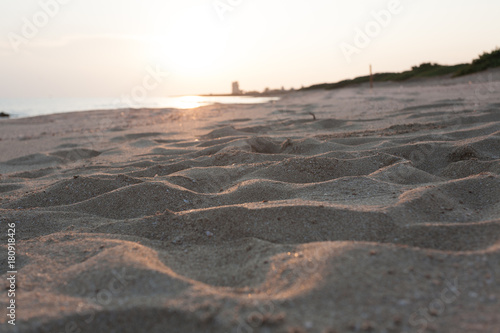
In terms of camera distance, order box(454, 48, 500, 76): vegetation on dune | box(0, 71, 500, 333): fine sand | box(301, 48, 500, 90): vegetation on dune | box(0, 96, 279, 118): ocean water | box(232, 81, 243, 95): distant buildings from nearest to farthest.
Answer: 1. box(0, 71, 500, 333): fine sand
2. box(454, 48, 500, 76): vegetation on dune
3. box(301, 48, 500, 90): vegetation on dune
4. box(0, 96, 279, 118): ocean water
5. box(232, 81, 243, 95): distant buildings

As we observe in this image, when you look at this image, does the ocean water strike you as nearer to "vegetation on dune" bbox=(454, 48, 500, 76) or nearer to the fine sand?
"vegetation on dune" bbox=(454, 48, 500, 76)

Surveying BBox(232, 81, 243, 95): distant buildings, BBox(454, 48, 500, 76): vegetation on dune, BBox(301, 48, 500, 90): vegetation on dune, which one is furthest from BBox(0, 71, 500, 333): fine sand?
BBox(232, 81, 243, 95): distant buildings

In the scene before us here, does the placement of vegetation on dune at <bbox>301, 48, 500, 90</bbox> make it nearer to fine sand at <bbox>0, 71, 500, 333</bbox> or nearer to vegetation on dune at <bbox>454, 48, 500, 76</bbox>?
vegetation on dune at <bbox>454, 48, 500, 76</bbox>

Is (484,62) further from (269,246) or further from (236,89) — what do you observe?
(236,89)

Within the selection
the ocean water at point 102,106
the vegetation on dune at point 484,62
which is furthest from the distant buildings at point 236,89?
the vegetation on dune at point 484,62

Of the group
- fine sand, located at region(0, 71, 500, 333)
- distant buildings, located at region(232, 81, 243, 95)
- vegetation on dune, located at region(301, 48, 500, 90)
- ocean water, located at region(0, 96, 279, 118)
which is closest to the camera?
fine sand, located at region(0, 71, 500, 333)

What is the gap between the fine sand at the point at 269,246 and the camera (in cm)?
109

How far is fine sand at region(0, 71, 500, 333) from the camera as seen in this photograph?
109 centimetres

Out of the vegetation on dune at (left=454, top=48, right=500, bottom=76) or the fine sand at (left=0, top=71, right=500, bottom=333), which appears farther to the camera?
the vegetation on dune at (left=454, top=48, right=500, bottom=76)

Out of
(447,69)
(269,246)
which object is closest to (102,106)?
(447,69)

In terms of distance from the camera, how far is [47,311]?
1146 mm

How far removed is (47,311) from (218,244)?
0.72 metres

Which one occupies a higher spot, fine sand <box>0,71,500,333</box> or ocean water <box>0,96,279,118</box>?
ocean water <box>0,96,279,118</box>

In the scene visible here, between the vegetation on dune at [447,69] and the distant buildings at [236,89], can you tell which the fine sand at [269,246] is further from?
the distant buildings at [236,89]
